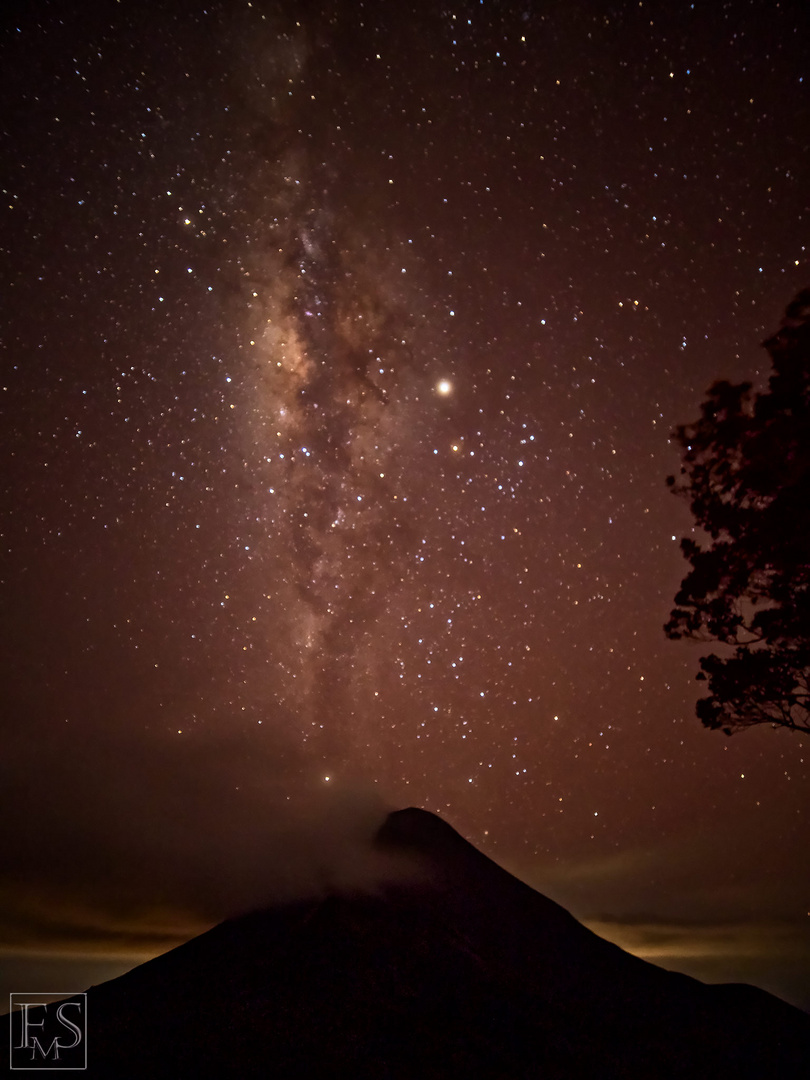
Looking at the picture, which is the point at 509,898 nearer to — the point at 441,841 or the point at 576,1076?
the point at 441,841

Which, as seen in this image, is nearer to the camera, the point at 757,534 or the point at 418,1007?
the point at 757,534

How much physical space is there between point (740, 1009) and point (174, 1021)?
21304mm

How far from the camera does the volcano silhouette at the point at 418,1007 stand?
16.5 meters

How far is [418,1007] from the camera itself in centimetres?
1947

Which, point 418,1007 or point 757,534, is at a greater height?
point 757,534

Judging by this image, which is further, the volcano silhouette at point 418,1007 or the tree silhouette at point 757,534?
the volcano silhouette at point 418,1007

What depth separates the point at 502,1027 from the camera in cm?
1848
